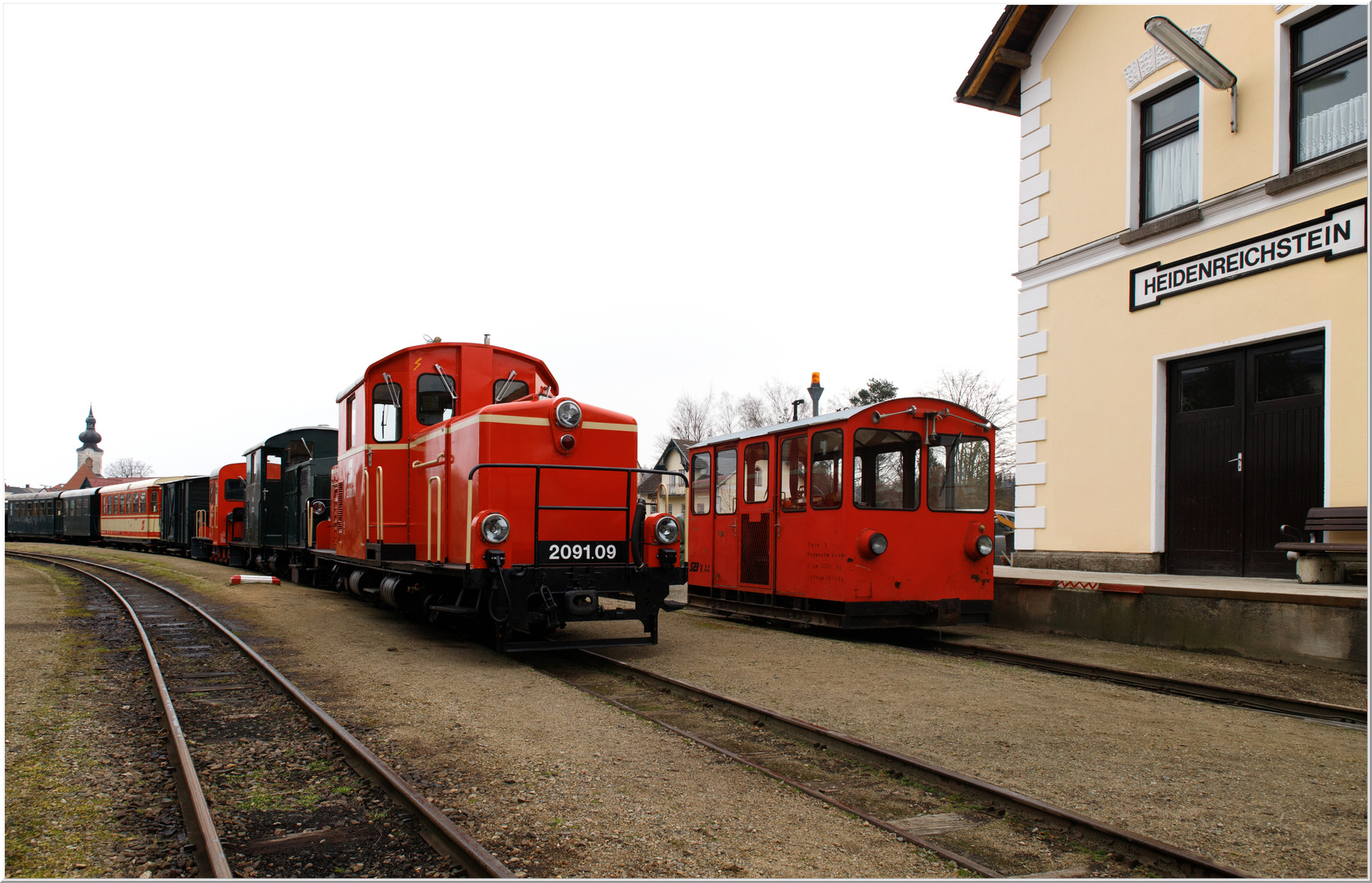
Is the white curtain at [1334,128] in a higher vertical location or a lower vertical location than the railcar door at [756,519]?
higher

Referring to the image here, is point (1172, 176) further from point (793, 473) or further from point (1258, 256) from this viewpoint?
point (793, 473)

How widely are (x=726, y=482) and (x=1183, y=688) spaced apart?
607 cm

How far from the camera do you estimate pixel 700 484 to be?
12617 millimetres

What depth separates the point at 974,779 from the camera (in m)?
4.59

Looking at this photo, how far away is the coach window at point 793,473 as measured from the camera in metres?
10.4

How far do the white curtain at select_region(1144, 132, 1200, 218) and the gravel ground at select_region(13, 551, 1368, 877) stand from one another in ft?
19.2

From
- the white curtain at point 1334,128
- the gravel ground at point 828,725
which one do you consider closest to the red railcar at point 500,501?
the gravel ground at point 828,725

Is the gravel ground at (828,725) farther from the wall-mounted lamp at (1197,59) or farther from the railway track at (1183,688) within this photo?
the wall-mounted lamp at (1197,59)

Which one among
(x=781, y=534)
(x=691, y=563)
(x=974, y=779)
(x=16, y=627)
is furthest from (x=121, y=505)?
(x=974, y=779)

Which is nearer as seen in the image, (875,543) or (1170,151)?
(875,543)

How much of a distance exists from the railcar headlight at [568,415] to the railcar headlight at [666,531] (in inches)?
49.5

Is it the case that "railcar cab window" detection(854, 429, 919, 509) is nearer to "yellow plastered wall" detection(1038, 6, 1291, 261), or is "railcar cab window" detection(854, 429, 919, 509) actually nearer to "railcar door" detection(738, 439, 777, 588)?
"railcar door" detection(738, 439, 777, 588)

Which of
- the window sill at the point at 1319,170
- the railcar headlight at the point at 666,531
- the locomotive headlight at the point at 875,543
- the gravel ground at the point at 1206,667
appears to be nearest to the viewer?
the gravel ground at the point at 1206,667

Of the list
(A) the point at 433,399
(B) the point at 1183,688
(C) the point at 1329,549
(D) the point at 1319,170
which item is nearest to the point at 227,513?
(A) the point at 433,399
